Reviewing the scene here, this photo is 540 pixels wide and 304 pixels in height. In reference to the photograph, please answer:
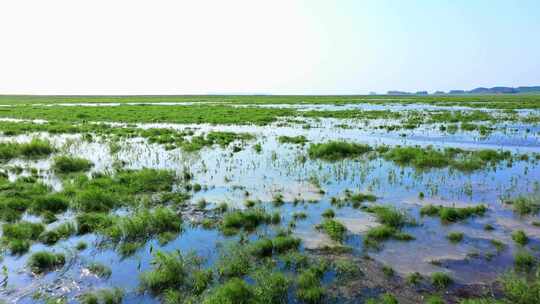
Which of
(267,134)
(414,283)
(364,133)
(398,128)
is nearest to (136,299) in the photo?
(414,283)

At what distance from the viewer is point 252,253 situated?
28.9 feet

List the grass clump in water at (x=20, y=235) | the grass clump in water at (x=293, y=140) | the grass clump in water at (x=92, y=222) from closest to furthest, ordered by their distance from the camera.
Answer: the grass clump in water at (x=20, y=235), the grass clump in water at (x=92, y=222), the grass clump in water at (x=293, y=140)

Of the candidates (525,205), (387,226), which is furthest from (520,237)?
(387,226)

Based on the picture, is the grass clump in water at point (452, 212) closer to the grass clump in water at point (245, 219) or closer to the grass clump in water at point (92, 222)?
the grass clump in water at point (245, 219)

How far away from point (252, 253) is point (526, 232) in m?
7.69

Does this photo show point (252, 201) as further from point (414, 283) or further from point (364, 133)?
point (364, 133)

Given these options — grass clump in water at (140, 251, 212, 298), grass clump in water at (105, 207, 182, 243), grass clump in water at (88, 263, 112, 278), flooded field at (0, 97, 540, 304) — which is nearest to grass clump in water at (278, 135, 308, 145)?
flooded field at (0, 97, 540, 304)

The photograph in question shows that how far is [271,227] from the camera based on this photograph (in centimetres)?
1056

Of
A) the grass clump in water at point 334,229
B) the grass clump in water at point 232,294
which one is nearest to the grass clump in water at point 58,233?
the grass clump in water at point 232,294

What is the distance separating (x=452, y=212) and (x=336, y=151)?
10822 millimetres

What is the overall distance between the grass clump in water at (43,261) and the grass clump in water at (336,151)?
579 inches

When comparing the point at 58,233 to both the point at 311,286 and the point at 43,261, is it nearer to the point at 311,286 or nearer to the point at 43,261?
the point at 43,261

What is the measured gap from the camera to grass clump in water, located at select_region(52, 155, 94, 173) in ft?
57.7

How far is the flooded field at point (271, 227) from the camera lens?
7.32 metres
